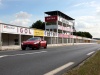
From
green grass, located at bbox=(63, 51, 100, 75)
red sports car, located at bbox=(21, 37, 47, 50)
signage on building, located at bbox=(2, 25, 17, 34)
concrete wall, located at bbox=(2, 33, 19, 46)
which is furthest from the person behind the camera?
concrete wall, located at bbox=(2, 33, 19, 46)

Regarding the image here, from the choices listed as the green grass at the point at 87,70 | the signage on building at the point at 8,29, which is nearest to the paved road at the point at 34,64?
the green grass at the point at 87,70

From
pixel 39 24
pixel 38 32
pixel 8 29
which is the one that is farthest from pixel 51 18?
pixel 8 29

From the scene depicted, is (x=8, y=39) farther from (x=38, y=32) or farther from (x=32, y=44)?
(x=32, y=44)

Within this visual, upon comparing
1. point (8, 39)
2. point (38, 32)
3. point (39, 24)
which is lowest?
point (8, 39)

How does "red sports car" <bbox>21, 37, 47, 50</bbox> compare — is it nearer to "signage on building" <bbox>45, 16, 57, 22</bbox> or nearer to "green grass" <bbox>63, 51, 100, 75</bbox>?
"green grass" <bbox>63, 51, 100, 75</bbox>

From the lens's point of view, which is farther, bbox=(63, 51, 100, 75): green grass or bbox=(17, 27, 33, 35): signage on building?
bbox=(17, 27, 33, 35): signage on building

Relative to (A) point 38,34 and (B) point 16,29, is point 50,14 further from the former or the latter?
(B) point 16,29

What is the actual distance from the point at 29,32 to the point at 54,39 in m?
26.3

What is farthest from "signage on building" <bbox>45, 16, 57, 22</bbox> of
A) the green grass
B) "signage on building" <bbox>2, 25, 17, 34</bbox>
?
the green grass

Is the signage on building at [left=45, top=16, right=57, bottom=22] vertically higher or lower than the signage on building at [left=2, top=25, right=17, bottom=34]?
higher

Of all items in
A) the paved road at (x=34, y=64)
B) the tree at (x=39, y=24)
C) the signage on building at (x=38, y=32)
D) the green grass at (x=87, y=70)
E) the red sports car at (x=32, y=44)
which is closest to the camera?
the green grass at (x=87, y=70)

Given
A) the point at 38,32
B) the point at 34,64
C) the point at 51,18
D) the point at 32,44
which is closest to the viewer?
the point at 34,64

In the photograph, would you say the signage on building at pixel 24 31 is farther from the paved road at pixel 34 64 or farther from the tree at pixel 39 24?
Result: the tree at pixel 39 24

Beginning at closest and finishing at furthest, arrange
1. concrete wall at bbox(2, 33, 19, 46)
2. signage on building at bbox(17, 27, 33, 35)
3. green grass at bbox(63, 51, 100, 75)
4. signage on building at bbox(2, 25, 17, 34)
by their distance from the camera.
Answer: green grass at bbox(63, 51, 100, 75)
signage on building at bbox(2, 25, 17, 34)
signage on building at bbox(17, 27, 33, 35)
concrete wall at bbox(2, 33, 19, 46)
